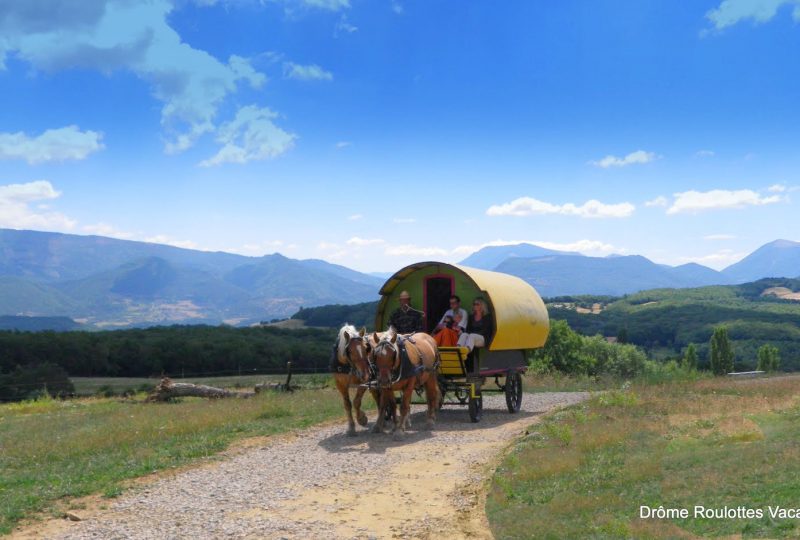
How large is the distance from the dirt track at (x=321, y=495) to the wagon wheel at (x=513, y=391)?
4049mm

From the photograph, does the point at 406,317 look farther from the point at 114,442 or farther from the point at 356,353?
the point at 114,442

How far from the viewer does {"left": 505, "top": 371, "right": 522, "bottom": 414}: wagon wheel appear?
64.7ft

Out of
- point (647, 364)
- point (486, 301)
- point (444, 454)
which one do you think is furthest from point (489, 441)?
point (647, 364)

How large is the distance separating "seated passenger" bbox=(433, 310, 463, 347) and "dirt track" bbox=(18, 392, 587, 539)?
3223 millimetres

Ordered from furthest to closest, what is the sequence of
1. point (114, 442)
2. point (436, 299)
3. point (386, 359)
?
point (436, 299), point (114, 442), point (386, 359)

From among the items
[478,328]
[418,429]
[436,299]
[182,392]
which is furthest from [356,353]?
[182,392]

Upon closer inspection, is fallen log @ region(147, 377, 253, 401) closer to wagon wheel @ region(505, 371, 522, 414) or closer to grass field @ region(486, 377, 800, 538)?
wagon wheel @ region(505, 371, 522, 414)

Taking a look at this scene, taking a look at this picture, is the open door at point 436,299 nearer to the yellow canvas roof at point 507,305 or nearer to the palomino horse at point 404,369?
the yellow canvas roof at point 507,305

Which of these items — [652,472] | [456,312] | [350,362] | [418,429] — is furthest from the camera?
[456,312]

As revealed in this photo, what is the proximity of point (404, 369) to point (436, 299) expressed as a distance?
17.7 feet

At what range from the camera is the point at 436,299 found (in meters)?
20.6

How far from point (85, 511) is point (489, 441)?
8.20 m

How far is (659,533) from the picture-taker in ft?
23.6

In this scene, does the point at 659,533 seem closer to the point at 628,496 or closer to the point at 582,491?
the point at 628,496
